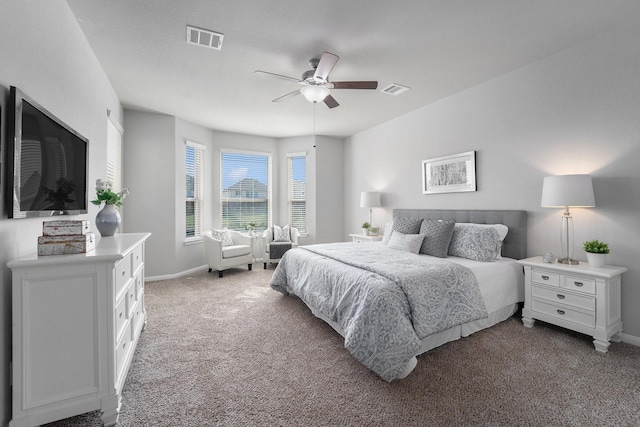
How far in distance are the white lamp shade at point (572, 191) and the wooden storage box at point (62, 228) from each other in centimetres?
379

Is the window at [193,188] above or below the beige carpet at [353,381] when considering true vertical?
above

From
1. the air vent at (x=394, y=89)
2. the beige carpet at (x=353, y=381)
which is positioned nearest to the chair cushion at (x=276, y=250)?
the beige carpet at (x=353, y=381)

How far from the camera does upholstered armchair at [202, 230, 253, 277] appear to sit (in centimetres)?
486

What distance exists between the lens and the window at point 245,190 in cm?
602

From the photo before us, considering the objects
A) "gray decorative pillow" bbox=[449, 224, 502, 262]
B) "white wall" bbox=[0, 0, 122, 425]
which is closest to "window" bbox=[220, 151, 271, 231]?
"white wall" bbox=[0, 0, 122, 425]

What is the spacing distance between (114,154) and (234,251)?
2.34m

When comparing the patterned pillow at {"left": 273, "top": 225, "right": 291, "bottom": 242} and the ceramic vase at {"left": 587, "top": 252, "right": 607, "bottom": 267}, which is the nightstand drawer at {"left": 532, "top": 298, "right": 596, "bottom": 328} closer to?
the ceramic vase at {"left": 587, "top": 252, "right": 607, "bottom": 267}

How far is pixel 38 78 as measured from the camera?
1.75 metres

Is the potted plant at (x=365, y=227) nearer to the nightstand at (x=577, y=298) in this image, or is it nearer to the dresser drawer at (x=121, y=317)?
the nightstand at (x=577, y=298)

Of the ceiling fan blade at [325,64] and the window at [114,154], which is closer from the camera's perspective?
the ceiling fan blade at [325,64]

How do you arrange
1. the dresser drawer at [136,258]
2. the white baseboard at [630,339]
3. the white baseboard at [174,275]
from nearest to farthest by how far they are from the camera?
1. the dresser drawer at [136,258]
2. the white baseboard at [630,339]
3. the white baseboard at [174,275]

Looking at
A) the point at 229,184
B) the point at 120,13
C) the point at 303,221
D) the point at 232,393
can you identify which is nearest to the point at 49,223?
the point at 232,393

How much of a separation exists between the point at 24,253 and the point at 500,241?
4.13 metres

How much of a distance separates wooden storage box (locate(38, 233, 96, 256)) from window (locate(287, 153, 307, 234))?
4861 mm
